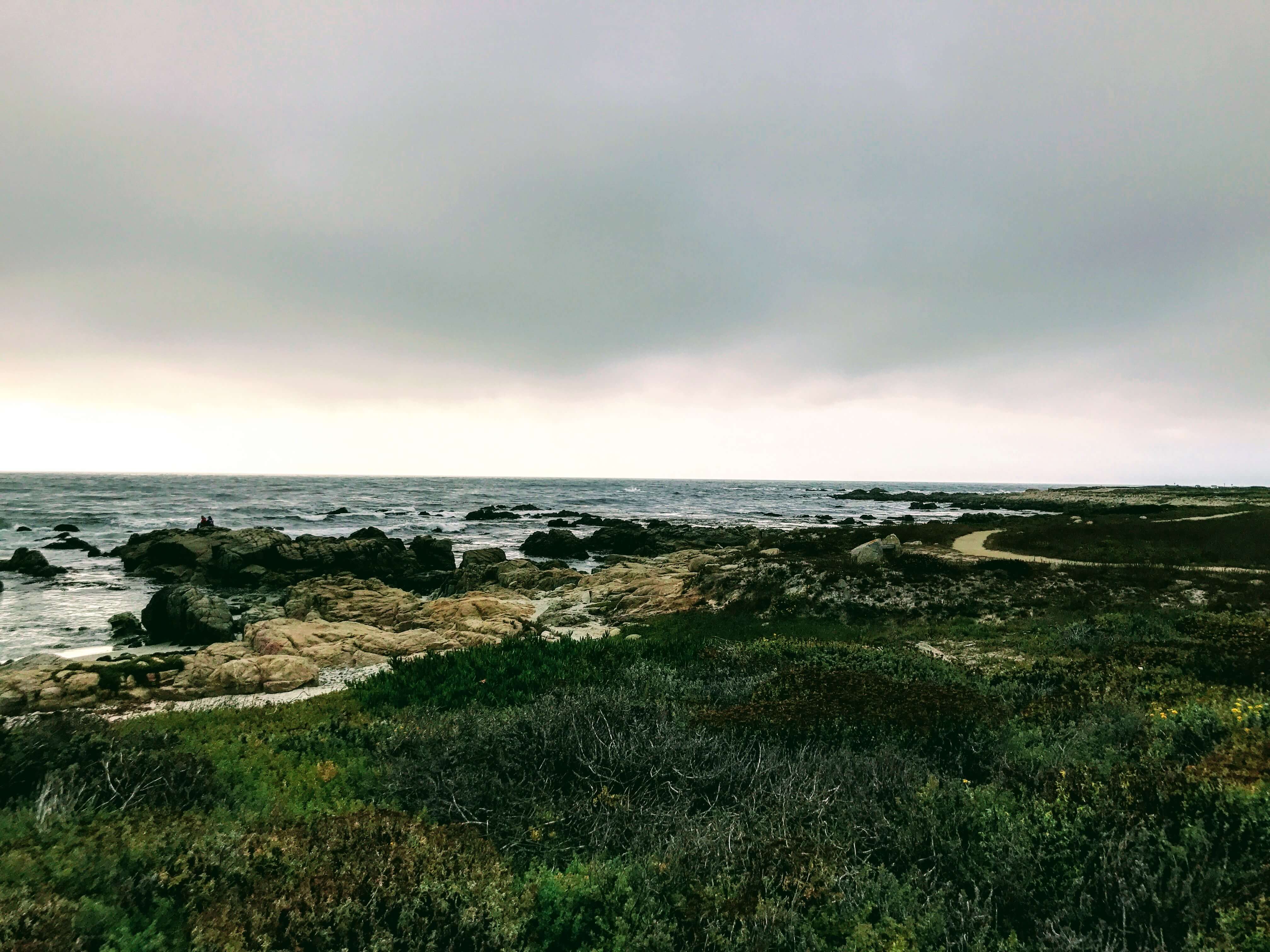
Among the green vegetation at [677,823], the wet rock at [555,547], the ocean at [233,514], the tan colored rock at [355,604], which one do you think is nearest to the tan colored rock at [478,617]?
the tan colored rock at [355,604]

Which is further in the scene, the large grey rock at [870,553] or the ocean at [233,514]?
the large grey rock at [870,553]

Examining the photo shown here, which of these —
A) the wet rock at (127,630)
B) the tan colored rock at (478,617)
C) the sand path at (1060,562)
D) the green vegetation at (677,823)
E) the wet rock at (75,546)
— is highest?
the green vegetation at (677,823)

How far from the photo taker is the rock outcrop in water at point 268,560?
34.4 metres

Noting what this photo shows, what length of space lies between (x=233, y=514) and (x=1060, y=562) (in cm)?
8134

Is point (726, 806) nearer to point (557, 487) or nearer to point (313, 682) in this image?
point (313, 682)

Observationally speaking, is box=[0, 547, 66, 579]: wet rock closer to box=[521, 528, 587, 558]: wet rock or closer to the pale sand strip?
box=[521, 528, 587, 558]: wet rock

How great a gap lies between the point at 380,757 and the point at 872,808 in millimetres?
6038

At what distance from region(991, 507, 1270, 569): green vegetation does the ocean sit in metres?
32.4

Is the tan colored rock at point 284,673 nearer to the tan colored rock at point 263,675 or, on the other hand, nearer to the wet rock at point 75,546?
the tan colored rock at point 263,675

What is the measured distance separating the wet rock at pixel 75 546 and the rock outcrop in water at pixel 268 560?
656 cm

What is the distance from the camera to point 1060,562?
93.7 feet

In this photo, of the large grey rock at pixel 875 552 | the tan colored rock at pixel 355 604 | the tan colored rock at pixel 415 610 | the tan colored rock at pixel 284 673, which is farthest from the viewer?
the large grey rock at pixel 875 552

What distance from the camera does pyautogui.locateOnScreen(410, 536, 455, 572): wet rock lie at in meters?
40.6

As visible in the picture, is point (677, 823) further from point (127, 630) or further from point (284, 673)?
point (127, 630)
